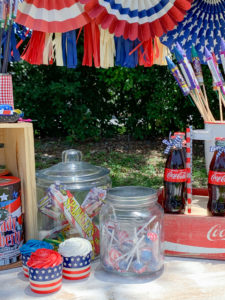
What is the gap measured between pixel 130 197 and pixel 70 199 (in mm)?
190

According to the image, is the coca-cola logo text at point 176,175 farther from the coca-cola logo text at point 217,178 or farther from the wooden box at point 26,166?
the wooden box at point 26,166

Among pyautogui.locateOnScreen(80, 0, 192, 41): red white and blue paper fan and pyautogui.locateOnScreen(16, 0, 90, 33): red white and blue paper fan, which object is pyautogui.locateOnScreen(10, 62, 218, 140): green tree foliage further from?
pyautogui.locateOnScreen(16, 0, 90, 33): red white and blue paper fan

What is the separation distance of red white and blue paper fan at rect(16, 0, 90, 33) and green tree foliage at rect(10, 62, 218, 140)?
327 centimetres

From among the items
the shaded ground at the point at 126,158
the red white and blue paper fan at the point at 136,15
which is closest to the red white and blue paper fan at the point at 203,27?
the red white and blue paper fan at the point at 136,15

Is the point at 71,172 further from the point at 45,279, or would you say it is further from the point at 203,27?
the point at 203,27

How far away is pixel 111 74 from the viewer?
4.46m

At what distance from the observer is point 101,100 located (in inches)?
190

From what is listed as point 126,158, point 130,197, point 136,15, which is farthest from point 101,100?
point 130,197

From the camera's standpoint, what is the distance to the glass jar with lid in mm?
1060

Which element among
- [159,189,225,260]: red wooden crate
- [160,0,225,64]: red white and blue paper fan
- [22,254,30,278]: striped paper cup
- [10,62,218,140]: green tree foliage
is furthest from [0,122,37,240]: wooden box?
[10,62,218,140]: green tree foliage

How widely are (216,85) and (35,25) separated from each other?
60 cm

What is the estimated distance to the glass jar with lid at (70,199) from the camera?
3.48ft

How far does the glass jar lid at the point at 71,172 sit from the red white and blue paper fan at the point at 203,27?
2.02 feet

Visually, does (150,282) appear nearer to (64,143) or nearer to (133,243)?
(133,243)
